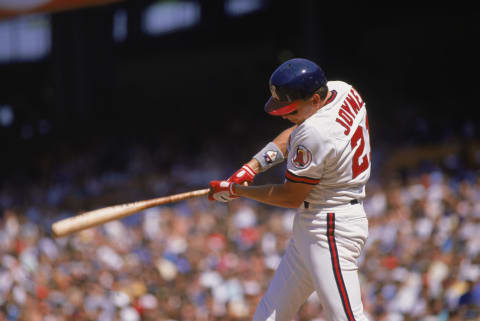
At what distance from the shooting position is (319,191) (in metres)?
Answer: 2.80

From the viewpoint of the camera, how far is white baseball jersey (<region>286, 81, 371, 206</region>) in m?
2.65

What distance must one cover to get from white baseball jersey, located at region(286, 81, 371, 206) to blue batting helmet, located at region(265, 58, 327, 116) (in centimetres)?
11

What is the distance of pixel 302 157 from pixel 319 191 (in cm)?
23

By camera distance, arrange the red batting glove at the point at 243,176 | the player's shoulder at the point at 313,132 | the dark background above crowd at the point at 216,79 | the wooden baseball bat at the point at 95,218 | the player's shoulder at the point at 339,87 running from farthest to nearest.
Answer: the dark background above crowd at the point at 216,79 < the red batting glove at the point at 243,176 < the player's shoulder at the point at 339,87 < the wooden baseball bat at the point at 95,218 < the player's shoulder at the point at 313,132

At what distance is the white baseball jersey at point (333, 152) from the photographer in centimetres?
265

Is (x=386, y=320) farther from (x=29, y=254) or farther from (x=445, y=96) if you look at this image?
(x=445, y=96)

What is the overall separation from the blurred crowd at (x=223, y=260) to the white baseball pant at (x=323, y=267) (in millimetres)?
2766

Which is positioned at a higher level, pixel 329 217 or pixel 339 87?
pixel 339 87

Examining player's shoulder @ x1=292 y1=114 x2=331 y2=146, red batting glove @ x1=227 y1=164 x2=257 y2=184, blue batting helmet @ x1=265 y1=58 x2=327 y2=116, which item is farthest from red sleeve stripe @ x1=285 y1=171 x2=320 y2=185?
red batting glove @ x1=227 y1=164 x2=257 y2=184

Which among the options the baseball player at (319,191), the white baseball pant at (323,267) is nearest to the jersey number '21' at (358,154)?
the baseball player at (319,191)

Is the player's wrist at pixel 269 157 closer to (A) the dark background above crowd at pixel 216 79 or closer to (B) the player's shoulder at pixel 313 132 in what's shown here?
(B) the player's shoulder at pixel 313 132

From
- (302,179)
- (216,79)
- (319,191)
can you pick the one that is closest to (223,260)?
(319,191)

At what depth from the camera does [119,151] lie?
12766 mm

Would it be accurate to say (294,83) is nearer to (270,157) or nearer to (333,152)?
(333,152)
